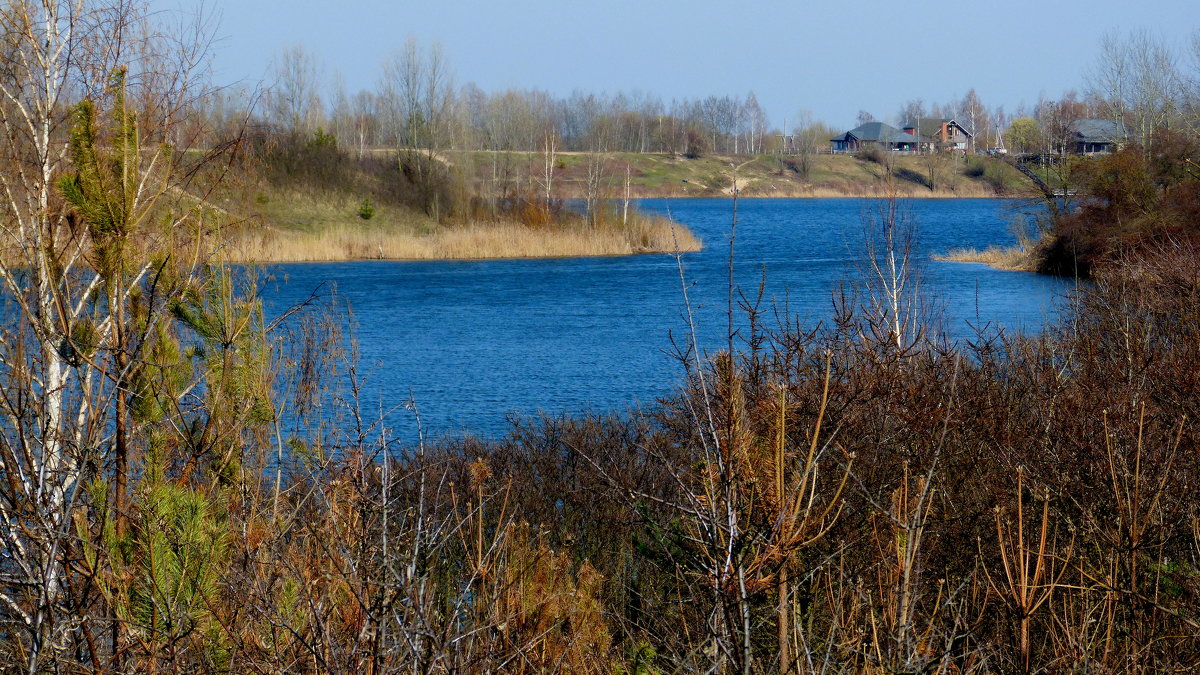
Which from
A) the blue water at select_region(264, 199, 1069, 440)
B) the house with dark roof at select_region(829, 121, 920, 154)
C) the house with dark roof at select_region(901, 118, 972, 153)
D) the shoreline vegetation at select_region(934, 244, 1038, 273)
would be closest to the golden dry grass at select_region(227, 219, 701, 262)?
the blue water at select_region(264, 199, 1069, 440)

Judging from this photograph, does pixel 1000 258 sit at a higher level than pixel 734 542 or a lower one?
lower

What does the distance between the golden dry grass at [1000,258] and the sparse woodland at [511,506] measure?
26380 millimetres

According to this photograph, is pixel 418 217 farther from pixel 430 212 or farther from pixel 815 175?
pixel 815 175

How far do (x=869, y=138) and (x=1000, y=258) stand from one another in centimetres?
9075

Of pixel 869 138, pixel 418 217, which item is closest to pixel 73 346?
pixel 418 217

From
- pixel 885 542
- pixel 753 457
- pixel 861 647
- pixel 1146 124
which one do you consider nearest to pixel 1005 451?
pixel 885 542

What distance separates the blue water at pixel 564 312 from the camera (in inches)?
707

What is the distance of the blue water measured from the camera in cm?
1797

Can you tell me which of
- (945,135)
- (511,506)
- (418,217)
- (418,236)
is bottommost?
(511,506)

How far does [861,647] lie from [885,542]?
91.9 inches

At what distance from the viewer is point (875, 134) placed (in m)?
130

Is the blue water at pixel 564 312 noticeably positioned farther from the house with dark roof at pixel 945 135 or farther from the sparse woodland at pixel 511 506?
the house with dark roof at pixel 945 135

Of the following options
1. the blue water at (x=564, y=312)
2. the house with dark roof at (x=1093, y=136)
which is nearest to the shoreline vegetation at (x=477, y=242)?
the blue water at (x=564, y=312)

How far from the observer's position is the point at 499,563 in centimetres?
465
